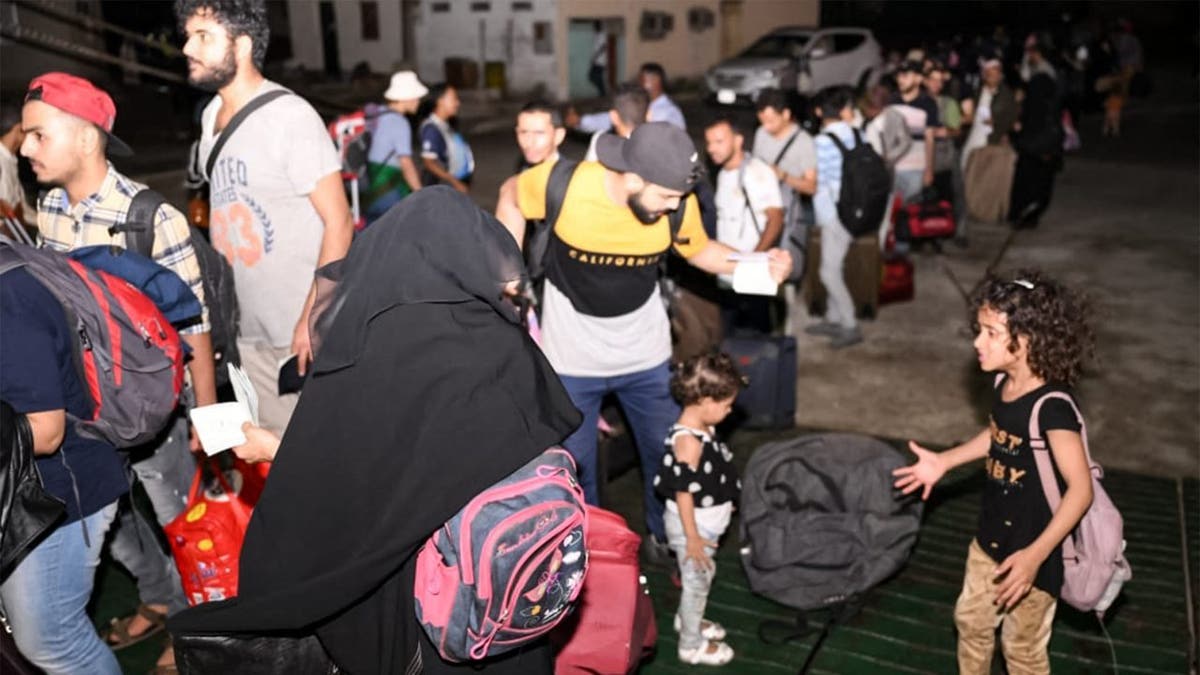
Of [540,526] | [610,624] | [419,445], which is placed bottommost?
[610,624]

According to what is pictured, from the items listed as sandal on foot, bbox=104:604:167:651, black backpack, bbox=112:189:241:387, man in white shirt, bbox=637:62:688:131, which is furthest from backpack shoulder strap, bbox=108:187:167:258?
man in white shirt, bbox=637:62:688:131

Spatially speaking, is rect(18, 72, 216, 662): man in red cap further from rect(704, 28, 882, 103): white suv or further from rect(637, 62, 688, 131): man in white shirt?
rect(704, 28, 882, 103): white suv

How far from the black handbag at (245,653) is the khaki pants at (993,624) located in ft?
7.51

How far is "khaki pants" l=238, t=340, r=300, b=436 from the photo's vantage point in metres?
4.29

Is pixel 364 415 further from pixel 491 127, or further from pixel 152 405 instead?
pixel 491 127

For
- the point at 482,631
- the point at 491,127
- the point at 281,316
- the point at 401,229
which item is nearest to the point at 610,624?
the point at 482,631

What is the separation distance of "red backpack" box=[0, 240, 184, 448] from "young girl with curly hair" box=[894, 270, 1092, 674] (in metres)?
2.67

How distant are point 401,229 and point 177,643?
112 centimetres

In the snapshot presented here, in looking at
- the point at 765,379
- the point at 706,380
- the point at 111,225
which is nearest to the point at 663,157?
the point at 706,380

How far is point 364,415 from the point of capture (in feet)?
7.09

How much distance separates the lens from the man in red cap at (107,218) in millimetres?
3580

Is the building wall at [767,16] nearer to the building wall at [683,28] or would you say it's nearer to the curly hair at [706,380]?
the building wall at [683,28]

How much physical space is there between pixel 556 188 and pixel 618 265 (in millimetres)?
410

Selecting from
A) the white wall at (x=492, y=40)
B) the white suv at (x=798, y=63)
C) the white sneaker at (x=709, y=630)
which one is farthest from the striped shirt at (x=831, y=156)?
the white wall at (x=492, y=40)
